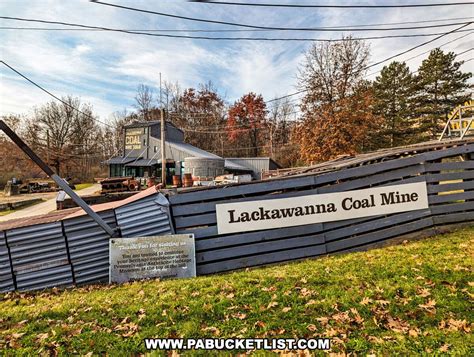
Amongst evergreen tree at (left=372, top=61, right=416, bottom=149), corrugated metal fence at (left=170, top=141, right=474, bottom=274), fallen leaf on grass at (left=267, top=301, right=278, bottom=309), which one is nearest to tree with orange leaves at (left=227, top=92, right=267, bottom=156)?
evergreen tree at (left=372, top=61, right=416, bottom=149)

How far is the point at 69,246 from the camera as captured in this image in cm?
564

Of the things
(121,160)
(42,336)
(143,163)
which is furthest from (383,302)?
(121,160)

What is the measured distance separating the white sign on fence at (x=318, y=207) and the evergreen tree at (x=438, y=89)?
3596cm

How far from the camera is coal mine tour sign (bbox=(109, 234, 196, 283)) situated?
5.52 metres

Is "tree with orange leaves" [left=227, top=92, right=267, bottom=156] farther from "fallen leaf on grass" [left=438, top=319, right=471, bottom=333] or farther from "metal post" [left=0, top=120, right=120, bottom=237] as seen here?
"fallen leaf on grass" [left=438, top=319, right=471, bottom=333]

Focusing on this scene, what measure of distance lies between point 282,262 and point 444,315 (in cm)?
325

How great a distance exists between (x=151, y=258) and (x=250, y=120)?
45.9 m

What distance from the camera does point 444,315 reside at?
3.20 m

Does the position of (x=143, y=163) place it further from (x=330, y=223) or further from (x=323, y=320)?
(x=323, y=320)

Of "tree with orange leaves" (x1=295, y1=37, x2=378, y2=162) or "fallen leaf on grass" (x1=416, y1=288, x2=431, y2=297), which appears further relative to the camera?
"tree with orange leaves" (x1=295, y1=37, x2=378, y2=162)

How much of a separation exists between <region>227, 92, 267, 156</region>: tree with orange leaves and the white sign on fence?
139 ft

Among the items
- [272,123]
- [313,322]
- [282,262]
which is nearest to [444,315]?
[313,322]

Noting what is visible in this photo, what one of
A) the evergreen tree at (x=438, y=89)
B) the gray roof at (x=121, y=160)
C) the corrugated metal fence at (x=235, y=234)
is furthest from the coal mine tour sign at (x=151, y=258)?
the evergreen tree at (x=438, y=89)

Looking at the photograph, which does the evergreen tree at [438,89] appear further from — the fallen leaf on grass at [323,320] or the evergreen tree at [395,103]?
the fallen leaf on grass at [323,320]
